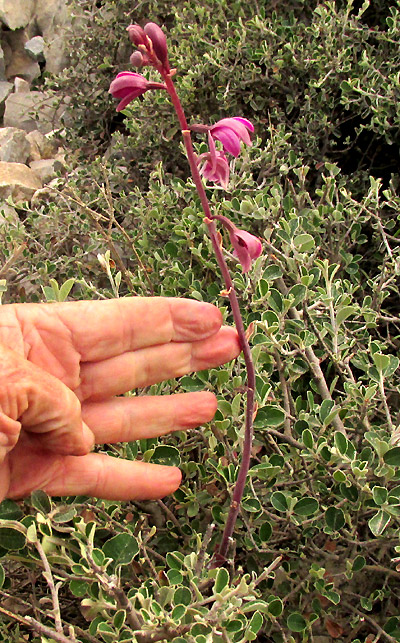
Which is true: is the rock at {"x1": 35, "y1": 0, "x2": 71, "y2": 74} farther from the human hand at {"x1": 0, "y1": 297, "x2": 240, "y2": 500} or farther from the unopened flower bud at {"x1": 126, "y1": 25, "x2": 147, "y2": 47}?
the unopened flower bud at {"x1": 126, "y1": 25, "x2": 147, "y2": 47}

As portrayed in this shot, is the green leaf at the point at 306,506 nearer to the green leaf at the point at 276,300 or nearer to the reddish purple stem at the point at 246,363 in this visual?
the reddish purple stem at the point at 246,363

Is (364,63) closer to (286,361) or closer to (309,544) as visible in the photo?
(286,361)

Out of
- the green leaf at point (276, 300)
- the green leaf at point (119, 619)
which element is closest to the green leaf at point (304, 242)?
the green leaf at point (276, 300)

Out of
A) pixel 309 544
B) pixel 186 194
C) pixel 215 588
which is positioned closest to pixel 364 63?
pixel 186 194

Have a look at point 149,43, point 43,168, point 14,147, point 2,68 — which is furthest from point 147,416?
point 2,68

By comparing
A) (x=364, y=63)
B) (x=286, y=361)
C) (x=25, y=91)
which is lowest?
(x=25, y=91)

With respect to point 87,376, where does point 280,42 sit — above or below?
above

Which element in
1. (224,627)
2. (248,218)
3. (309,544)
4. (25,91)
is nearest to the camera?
(224,627)
